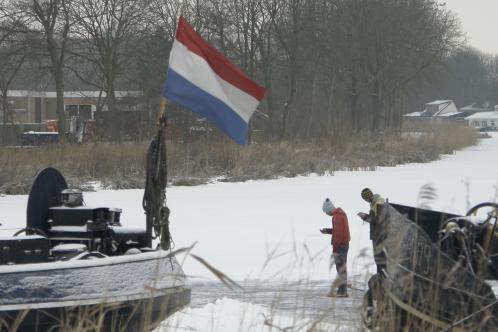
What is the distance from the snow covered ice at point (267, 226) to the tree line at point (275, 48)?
11.9 m

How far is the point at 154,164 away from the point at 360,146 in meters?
36.2

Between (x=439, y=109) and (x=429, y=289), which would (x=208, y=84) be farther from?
(x=439, y=109)

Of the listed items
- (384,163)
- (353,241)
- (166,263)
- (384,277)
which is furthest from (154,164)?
(384,163)

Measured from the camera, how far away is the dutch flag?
919 cm

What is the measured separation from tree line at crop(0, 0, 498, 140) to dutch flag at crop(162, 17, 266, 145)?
1157 inches

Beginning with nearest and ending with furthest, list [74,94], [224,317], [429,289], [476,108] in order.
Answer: [429,289] < [224,317] < [74,94] < [476,108]

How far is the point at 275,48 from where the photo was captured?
182 feet

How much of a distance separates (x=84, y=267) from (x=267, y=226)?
484 inches

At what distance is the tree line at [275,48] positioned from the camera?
41.2m

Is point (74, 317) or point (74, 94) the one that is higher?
point (74, 94)

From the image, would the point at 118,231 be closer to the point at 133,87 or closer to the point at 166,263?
the point at 166,263

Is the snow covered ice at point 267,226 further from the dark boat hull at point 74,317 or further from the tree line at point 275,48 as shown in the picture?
the tree line at point 275,48

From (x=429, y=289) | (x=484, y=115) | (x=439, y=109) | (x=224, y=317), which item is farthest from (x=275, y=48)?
(x=484, y=115)

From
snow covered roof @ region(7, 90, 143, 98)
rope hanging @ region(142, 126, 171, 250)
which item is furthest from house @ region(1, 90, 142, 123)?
rope hanging @ region(142, 126, 171, 250)
